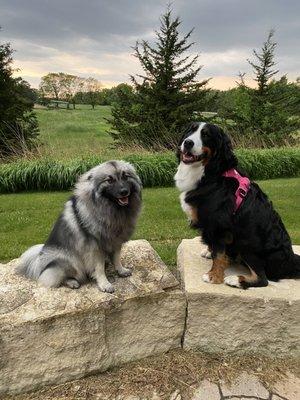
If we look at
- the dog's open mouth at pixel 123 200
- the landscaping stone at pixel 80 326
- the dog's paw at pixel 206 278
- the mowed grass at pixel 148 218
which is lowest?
the mowed grass at pixel 148 218

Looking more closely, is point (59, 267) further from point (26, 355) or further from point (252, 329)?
point (252, 329)

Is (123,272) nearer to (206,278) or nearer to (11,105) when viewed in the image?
(206,278)

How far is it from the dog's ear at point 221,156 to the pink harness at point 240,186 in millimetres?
50

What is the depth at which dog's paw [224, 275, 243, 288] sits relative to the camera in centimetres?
307

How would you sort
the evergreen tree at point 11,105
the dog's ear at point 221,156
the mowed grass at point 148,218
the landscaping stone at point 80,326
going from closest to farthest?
the landscaping stone at point 80,326 < the dog's ear at point 221,156 < the mowed grass at point 148,218 < the evergreen tree at point 11,105

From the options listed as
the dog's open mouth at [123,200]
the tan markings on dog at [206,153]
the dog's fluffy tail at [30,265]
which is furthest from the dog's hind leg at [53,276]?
the tan markings on dog at [206,153]

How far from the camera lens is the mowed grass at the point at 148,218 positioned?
18.5 ft

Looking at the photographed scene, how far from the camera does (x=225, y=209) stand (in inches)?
117

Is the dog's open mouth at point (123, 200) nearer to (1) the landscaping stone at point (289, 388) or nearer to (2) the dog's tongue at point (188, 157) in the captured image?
(2) the dog's tongue at point (188, 157)

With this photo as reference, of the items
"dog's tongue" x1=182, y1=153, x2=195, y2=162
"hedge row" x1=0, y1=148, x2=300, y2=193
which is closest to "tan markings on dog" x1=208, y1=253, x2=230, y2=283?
"dog's tongue" x1=182, y1=153, x2=195, y2=162

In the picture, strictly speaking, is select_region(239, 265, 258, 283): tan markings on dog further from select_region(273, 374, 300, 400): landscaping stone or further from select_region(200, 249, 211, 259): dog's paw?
select_region(273, 374, 300, 400): landscaping stone

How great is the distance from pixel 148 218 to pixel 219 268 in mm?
3811

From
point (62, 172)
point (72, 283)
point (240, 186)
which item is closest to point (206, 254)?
point (240, 186)

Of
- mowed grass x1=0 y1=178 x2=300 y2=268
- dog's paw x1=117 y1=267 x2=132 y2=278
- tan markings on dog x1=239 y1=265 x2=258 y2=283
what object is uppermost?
tan markings on dog x1=239 y1=265 x2=258 y2=283
